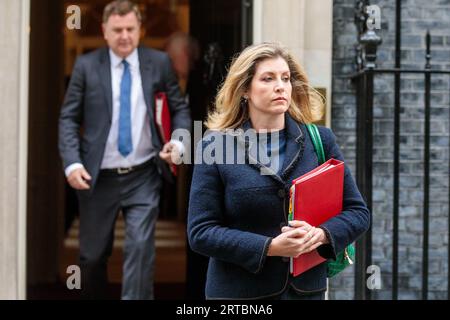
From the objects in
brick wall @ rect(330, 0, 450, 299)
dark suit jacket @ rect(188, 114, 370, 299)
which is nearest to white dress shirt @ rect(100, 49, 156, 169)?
brick wall @ rect(330, 0, 450, 299)

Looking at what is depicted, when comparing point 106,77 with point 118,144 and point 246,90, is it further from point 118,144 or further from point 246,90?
point 246,90

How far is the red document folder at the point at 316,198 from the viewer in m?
3.67

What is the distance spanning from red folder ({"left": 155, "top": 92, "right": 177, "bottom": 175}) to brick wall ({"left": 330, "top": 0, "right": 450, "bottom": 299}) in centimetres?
106

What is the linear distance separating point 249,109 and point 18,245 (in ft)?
8.74

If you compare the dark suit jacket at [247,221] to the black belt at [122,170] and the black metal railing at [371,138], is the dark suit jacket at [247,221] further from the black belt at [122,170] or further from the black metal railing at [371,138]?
the black belt at [122,170]

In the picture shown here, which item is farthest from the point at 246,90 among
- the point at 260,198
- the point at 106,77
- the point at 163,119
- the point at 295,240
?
the point at 106,77

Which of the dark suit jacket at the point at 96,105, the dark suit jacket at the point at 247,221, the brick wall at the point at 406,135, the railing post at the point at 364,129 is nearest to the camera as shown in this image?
the dark suit jacket at the point at 247,221

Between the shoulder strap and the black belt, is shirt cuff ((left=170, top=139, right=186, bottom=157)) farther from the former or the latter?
the shoulder strap

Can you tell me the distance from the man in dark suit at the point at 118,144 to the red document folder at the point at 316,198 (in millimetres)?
2508

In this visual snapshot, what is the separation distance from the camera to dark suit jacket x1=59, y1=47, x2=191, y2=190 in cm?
627

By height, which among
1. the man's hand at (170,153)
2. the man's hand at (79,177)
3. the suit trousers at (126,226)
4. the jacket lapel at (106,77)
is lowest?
the suit trousers at (126,226)

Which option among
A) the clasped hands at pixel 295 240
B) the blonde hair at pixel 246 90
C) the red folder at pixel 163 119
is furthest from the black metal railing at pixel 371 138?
the clasped hands at pixel 295 240
